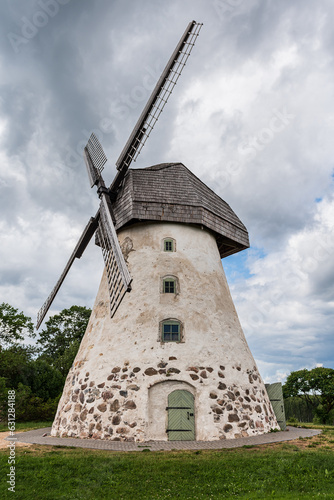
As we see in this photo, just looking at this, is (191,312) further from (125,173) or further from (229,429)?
(125,173)

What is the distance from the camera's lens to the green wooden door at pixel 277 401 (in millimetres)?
13711

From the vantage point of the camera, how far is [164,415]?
35.6 feet

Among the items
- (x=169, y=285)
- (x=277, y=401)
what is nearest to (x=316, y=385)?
(x=277, y=401)

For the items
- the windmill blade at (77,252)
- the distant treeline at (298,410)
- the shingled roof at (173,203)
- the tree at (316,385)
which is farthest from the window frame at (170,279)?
the distant treeline at (298,410)

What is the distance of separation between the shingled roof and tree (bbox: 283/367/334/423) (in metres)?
16.6

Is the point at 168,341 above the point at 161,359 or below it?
above

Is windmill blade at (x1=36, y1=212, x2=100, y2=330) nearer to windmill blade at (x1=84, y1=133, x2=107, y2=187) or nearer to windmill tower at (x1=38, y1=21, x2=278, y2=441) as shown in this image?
windmill tower at (x1=38, y1=21, x2=278, y2=441)

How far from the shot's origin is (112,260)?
13148 mm

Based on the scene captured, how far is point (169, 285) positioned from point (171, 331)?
1808 millimetres

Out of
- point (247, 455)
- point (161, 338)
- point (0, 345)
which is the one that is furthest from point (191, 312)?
point (0, 345)

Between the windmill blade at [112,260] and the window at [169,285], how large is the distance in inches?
63.1

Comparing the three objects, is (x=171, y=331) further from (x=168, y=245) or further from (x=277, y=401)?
(x=277, y=401)

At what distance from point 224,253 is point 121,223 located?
19.8ft

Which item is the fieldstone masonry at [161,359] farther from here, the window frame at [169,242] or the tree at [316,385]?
the tree at [316,385]
